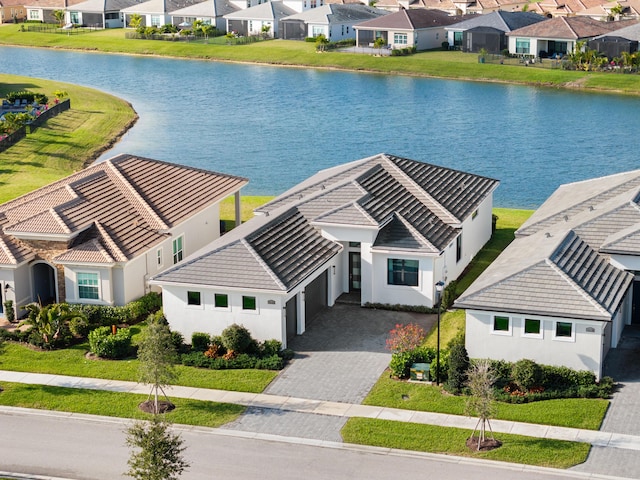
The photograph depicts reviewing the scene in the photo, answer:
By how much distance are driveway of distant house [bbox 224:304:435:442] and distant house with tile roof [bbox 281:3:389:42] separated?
11328cm

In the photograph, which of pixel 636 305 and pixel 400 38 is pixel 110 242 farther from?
pixel 400 38

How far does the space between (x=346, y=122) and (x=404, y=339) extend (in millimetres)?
73669

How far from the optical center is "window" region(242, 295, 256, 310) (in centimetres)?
4719

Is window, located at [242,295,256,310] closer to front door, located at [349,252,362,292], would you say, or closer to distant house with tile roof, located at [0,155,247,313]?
distant house with tile roof, located at [0,155,247,313]

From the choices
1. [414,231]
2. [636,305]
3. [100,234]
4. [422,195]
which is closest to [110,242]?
[100,234]

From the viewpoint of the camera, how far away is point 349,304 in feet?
175

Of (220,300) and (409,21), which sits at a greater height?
(409,21)

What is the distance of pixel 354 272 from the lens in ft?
178

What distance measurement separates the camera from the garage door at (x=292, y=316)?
48.4m

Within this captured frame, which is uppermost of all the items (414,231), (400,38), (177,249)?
(400,38)

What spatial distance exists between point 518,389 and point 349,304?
12471mm

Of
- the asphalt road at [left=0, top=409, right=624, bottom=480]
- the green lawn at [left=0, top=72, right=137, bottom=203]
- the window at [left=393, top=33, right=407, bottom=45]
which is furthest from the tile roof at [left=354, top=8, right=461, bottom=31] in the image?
the asphalt road at [left=0, top=409, right=624, bottom=480]

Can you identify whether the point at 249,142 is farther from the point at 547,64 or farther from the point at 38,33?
the point at 38,33

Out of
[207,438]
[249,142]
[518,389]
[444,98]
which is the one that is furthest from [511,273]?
[444,98]
